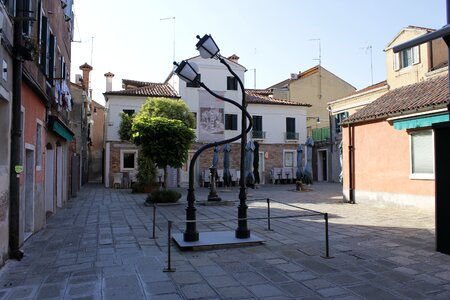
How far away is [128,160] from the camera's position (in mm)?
25125

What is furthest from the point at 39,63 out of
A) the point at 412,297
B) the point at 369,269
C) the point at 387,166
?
the point at 387,166

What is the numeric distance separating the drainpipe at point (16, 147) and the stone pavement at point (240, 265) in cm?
35

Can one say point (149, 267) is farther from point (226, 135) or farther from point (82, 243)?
point (226, 135)

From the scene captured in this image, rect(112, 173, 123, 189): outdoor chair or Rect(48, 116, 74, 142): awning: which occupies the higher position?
Rect(48, 116, 74, 142): awning

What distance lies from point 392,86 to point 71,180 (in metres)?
17.5

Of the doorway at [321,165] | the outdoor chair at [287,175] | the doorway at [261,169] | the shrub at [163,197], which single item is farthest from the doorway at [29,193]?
the doorway at [321,165]

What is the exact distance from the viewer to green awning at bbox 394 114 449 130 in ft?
34.5

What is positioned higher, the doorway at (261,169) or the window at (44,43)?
the window at (44,43)

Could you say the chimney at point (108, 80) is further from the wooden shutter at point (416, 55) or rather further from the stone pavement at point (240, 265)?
the stone pavement at point (240, 265)

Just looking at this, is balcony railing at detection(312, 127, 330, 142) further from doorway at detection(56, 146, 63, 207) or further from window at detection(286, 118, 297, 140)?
doorway at detection(56, 146, 63, 207)

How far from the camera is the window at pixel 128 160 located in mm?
24850

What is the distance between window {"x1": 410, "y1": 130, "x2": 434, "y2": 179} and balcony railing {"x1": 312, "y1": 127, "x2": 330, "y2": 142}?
61.5ft

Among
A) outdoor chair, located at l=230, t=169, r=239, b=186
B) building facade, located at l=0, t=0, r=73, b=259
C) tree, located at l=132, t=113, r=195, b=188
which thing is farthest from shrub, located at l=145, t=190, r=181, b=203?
outdoor chair, located at l=230, t=169, r=239, b=186

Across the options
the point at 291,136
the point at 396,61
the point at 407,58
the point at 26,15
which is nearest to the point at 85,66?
the point at 291,136
